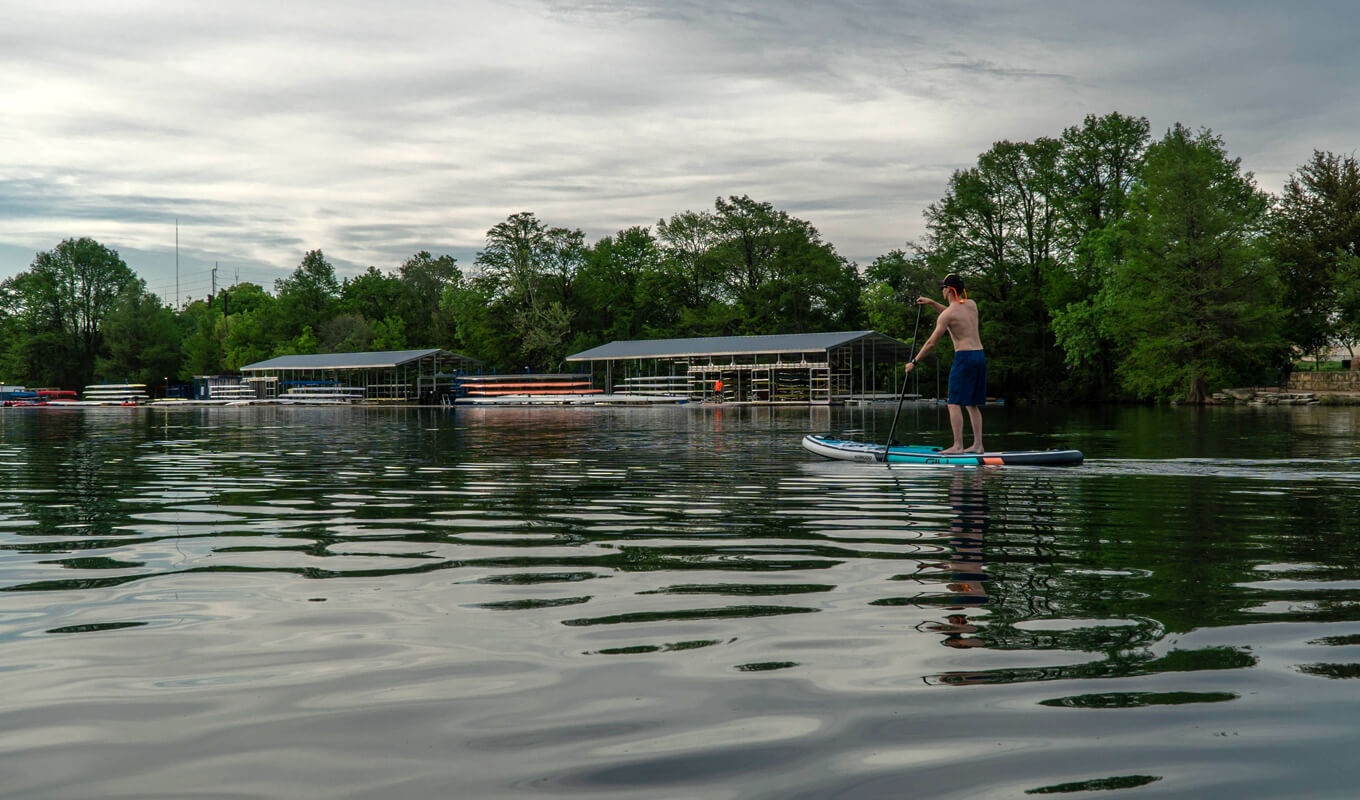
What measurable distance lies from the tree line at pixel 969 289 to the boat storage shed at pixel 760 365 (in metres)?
9.08

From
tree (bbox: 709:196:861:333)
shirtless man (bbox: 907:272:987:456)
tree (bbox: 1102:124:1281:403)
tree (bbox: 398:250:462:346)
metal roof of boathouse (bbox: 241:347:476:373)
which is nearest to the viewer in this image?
shirtless man (bbox: 907:272:987:456)

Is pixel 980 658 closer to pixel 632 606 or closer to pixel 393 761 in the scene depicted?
pixel 632 606

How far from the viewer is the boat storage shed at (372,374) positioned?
2771 inches

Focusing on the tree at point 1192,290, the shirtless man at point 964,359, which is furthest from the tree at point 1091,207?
the shirtless man at point 964,359

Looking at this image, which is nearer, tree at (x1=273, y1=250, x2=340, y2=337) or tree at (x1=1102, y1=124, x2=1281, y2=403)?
tree at (x1=1102, y1=124, x2=1281, y2=403)

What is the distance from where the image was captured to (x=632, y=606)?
4.68 metres

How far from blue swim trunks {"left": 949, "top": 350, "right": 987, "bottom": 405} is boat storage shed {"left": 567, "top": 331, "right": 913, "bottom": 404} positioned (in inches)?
1576

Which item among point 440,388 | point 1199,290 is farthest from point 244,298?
point 1199,290

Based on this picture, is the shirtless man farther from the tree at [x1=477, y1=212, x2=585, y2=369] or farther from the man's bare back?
the tree at [x1=477, y1=212, x2=585, y2=369]

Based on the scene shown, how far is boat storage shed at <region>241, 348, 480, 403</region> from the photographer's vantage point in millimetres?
70375

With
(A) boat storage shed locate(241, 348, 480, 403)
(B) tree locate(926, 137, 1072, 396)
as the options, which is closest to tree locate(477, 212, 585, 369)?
(A) boat storage shed locate(241, 348, 480, 403)

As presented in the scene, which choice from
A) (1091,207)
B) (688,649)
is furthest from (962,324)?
(1091,207)

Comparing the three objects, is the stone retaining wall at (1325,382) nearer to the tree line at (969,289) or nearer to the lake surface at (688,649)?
the tree line at (969,289)

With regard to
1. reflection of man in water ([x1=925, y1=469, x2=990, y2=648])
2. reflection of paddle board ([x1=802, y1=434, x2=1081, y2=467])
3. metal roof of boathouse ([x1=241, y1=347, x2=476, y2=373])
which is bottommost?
reflection of man in water ([x1=925, y1=469, x2=990, y2=648])
